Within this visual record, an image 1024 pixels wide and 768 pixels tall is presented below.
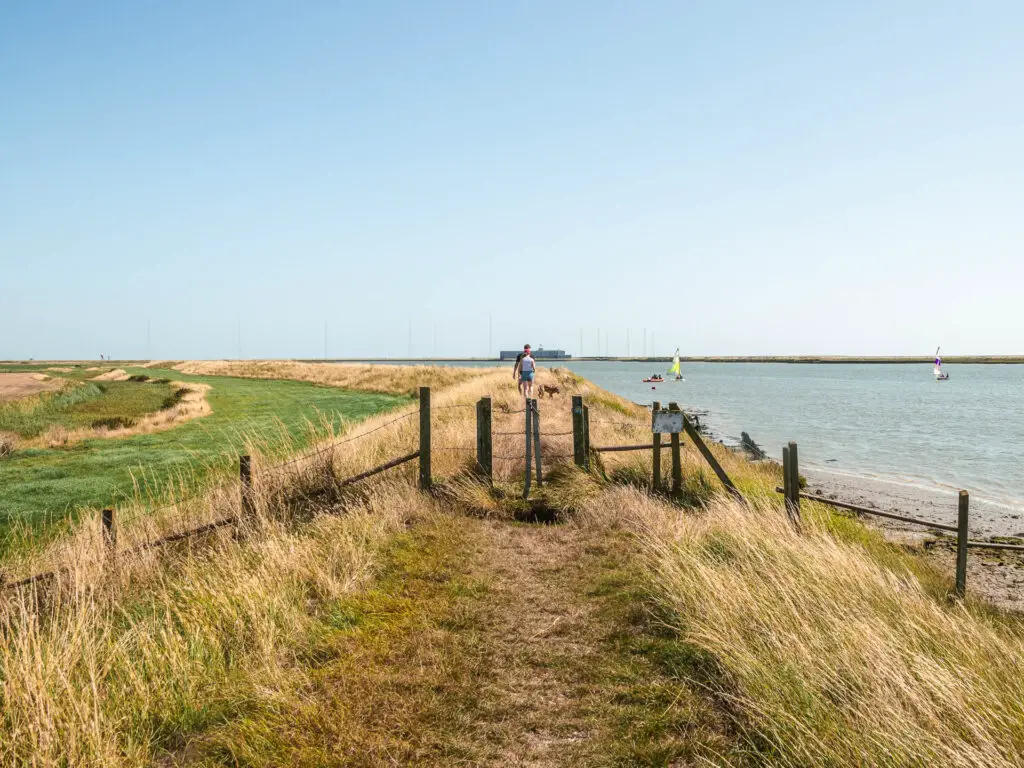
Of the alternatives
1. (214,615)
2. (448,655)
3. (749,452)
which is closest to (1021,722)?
(448,655)

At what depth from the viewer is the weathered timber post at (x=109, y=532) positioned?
7.41 metres

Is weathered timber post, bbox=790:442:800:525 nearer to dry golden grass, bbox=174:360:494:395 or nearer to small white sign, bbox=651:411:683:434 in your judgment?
small white sign, bbox=651:411:683:434

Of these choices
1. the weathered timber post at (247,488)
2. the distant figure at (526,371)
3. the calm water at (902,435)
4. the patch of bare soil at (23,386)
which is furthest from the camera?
the patch of bare soil at (23,386)

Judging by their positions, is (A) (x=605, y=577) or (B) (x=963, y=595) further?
(B) (x=963, y=595)

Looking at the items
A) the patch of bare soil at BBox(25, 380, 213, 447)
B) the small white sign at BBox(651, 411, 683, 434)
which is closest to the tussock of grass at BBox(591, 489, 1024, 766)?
the small white sign at BBox(651, 411, 683, 434)

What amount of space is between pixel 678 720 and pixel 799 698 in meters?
0.82

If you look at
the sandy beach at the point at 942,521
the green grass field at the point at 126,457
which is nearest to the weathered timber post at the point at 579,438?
the green grass field at the point at 126,457

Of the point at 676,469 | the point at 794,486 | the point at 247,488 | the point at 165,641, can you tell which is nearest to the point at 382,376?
the point at 676,469

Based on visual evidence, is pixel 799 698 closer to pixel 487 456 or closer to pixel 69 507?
pixel 487 456

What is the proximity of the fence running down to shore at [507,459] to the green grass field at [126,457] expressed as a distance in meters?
1.61

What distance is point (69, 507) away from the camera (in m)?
13.6

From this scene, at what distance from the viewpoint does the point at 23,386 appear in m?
43.5

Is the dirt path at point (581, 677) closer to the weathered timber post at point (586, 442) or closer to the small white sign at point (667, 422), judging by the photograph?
the small white sign at point (667, 422)

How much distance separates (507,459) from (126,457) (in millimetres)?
14773
